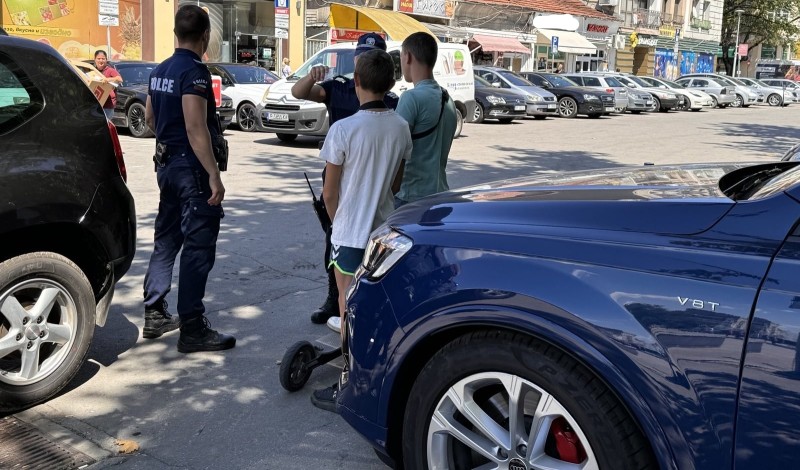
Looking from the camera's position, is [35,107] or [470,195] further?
[35,107]

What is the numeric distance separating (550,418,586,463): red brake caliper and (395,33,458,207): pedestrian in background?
84.9 inches

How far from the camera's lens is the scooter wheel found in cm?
404

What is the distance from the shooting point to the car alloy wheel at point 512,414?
7.57 ft

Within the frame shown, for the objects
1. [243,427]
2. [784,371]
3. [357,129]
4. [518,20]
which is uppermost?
[518,20]

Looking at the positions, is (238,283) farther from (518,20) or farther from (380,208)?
(518,20)

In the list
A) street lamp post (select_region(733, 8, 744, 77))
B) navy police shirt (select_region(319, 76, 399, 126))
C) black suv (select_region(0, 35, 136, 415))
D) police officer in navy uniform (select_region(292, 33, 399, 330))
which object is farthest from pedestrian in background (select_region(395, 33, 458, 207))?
street lamp post (select_region(733, 8, 744, 77))

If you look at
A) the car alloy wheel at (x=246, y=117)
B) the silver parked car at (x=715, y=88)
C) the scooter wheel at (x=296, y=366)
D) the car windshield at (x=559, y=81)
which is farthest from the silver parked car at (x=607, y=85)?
the scooter wheel at (x=296, y=366)

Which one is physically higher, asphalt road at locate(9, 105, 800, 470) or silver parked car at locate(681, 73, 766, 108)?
silver parked car at locate(681, 73, 766, 108)

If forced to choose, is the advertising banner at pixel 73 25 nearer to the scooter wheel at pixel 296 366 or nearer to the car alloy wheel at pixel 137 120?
the car alloy wheel at pixel 137 120

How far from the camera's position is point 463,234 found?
8.77 ft

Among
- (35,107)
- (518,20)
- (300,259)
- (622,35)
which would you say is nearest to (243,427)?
(35,107)

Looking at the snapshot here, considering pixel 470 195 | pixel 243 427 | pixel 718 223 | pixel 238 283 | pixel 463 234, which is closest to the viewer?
pixel 718 223

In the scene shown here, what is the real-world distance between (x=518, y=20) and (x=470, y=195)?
129 ft

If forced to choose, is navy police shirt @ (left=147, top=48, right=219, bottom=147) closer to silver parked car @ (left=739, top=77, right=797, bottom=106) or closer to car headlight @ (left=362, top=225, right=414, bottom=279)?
car headlight @ (left=362, top=225, right=414, bottom=279)
